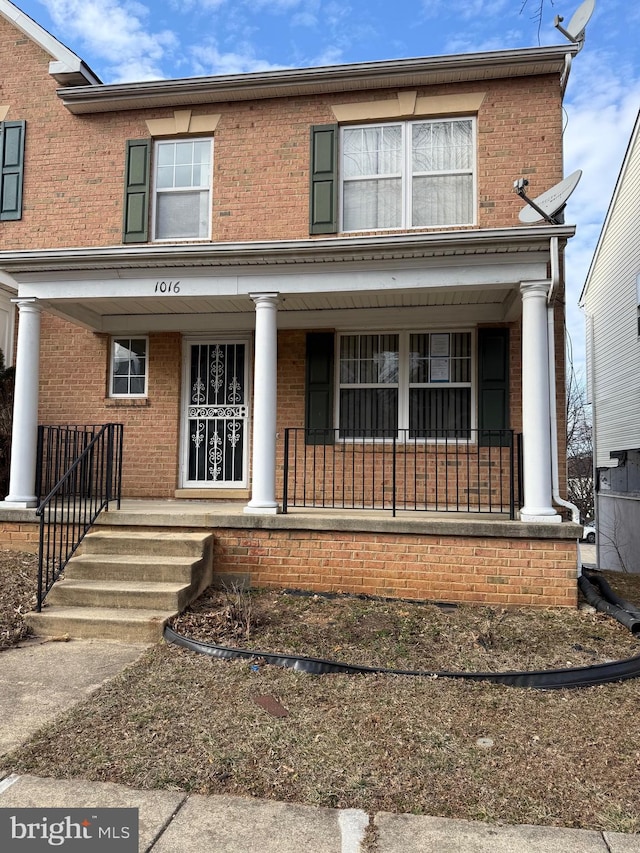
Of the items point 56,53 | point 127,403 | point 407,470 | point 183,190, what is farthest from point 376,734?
point 56,53

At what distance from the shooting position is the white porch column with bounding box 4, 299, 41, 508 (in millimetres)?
7195

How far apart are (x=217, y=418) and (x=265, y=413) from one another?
6.95 feet

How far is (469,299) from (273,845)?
6.38m

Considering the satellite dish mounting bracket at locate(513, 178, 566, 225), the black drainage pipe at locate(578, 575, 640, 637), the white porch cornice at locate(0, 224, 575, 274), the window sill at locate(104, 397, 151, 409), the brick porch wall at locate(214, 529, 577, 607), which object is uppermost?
the satellite dish mounting bracket at locate(513, 178, 566, 225)

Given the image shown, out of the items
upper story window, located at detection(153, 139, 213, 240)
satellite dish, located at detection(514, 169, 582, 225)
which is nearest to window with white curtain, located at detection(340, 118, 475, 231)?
satellite dish, located at detection(514, 169, 582, 225)

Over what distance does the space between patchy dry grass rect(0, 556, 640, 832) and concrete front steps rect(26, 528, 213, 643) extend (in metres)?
0.51

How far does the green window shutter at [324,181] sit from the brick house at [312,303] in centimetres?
3

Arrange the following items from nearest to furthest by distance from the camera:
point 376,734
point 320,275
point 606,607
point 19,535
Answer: point 376,734
point 606,607
point 320,275
point 19,535

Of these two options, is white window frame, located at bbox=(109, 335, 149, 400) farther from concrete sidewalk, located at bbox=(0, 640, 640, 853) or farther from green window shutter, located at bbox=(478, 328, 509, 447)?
concrete sidewalk, located at bbox=(0, 640, 640, 853)

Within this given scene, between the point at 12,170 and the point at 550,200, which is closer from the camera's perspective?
the point at 550,200

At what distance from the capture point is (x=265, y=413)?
669 cm

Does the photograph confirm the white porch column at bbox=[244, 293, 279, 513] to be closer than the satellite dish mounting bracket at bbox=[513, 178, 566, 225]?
No

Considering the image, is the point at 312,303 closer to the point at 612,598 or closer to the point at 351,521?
the point at 351,521

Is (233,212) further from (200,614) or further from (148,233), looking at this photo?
(200,614)
